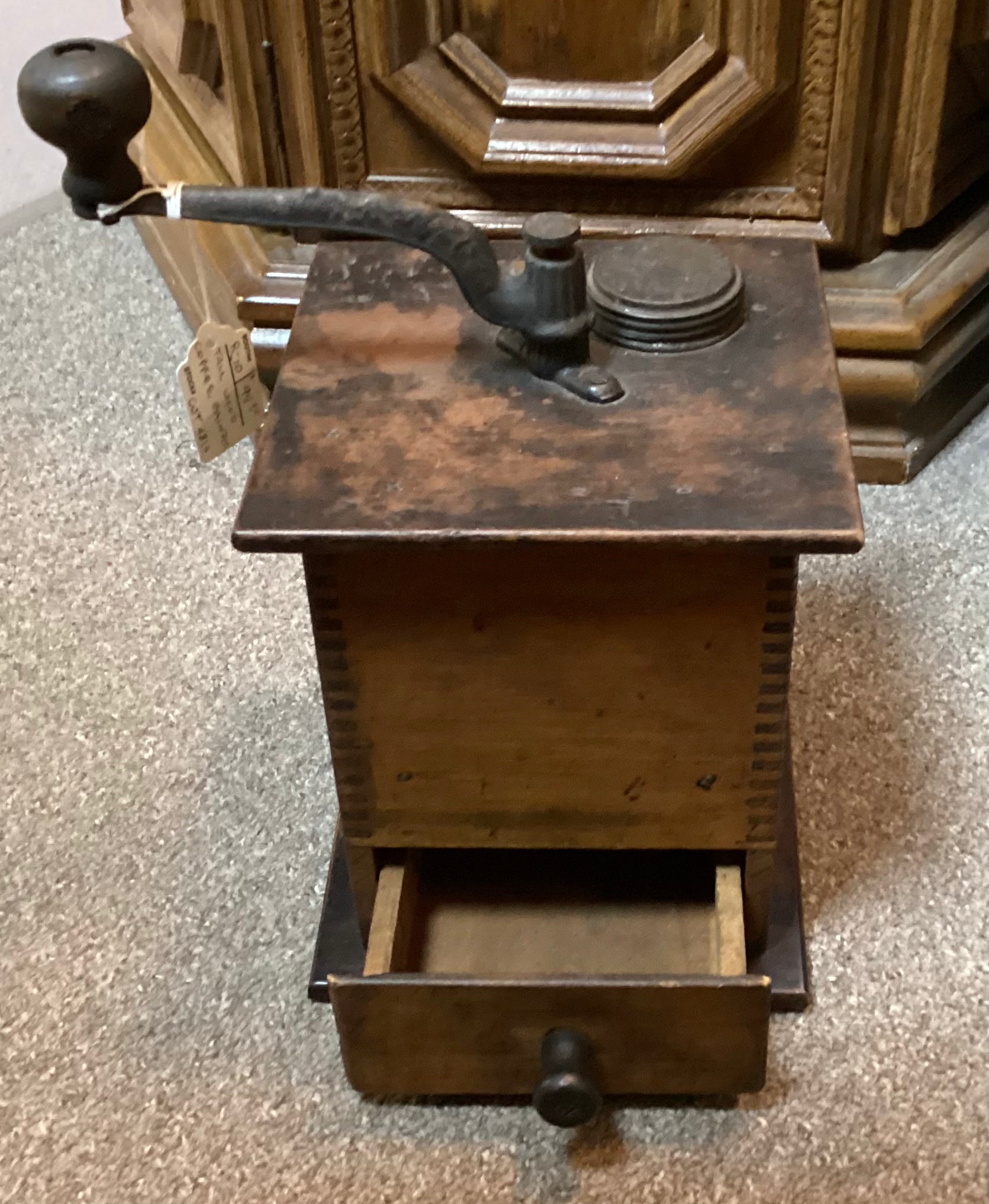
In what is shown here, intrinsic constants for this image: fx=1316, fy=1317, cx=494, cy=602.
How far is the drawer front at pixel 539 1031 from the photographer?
82cm

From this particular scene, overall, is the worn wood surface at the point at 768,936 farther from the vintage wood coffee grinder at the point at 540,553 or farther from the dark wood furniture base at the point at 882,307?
the dark wood furniture base at the point at 882,307

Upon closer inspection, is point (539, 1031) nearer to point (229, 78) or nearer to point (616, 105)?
point (616, 105)

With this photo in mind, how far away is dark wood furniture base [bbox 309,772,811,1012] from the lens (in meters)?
0.99

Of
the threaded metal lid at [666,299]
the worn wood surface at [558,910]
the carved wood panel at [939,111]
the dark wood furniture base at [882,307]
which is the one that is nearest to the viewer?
the threaded metal lid at [666,299]

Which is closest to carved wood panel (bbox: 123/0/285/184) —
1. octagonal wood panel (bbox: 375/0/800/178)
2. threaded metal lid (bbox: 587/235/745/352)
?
octagonal wood panel (bbox: 375/0/800/178)

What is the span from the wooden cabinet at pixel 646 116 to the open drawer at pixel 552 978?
0.66m

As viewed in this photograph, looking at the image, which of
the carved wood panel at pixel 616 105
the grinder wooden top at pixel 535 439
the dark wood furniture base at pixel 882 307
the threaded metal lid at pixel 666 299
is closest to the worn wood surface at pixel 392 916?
the grinder wooden top at pixel 535 439

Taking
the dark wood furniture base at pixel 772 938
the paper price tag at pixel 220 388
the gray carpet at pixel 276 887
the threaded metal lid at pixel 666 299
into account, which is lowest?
the gray carpet at pixel 276 887

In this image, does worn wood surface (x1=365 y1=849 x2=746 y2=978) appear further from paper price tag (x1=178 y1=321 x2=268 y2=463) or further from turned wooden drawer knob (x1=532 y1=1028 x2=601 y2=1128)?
paper price tag (x1=178 y1=321 x2=268 y2=463)

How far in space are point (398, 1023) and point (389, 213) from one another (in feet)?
1.68

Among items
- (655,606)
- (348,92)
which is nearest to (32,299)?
(348,92)

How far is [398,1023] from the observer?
850 millimetres

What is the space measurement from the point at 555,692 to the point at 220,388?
0.35m

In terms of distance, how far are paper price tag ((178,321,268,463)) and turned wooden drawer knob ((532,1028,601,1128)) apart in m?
0.48
